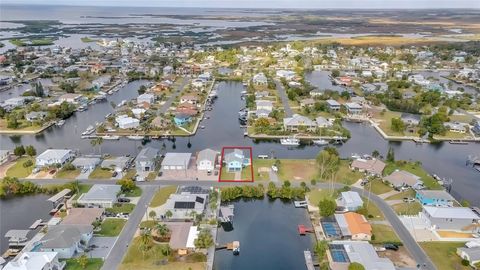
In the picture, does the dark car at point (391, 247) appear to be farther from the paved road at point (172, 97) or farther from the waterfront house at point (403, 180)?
the paved road at point (172, 97)

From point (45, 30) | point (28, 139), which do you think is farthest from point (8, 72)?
point (45, 30)

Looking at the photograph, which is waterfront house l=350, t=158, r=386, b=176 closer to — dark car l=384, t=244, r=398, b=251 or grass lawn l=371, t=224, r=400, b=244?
grass lawn l=371, t=224, r=400, b=244

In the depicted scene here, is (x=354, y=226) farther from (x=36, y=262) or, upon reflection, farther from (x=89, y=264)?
(x=36, y=262)

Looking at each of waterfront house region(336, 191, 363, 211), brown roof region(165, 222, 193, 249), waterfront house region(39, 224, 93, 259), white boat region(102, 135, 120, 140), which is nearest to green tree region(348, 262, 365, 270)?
waterfront house region(336, 191, 363, 211)

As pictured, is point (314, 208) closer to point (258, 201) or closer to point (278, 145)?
point (258, 201)

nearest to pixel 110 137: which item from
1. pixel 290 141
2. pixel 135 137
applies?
pixel 135 137

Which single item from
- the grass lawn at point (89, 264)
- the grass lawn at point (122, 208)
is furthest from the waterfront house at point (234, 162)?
the grass lawn at point (89, 264)
